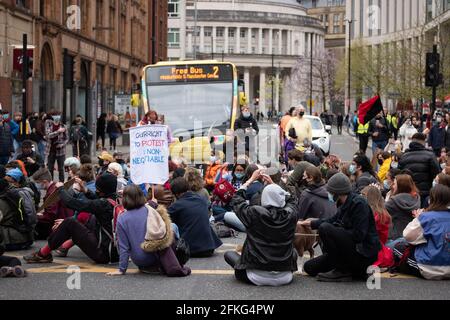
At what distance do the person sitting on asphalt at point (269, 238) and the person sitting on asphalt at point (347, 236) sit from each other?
479mm

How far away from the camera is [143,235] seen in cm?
1010

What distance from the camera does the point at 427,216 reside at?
32.7ft

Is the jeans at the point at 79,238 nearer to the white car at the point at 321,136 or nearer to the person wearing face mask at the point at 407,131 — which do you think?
the person wearing face mask at the point at 407,131

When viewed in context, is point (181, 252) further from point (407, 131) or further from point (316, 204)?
point (407, 131)

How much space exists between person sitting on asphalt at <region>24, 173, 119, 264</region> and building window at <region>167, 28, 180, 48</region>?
9014 cm

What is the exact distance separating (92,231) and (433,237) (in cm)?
426

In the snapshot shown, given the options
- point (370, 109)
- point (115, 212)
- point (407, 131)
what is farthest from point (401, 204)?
point (407, 131)

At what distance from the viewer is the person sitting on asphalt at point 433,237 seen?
32.4ft

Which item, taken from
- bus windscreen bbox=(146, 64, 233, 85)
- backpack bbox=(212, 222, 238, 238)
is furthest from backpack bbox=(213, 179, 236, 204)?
bus windscreen bbox=(146, 64, 233, 85)

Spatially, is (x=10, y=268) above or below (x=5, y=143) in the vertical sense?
below

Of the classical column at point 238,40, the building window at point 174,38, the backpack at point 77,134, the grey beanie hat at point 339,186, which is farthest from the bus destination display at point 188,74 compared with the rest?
the classical column at point 238,40
